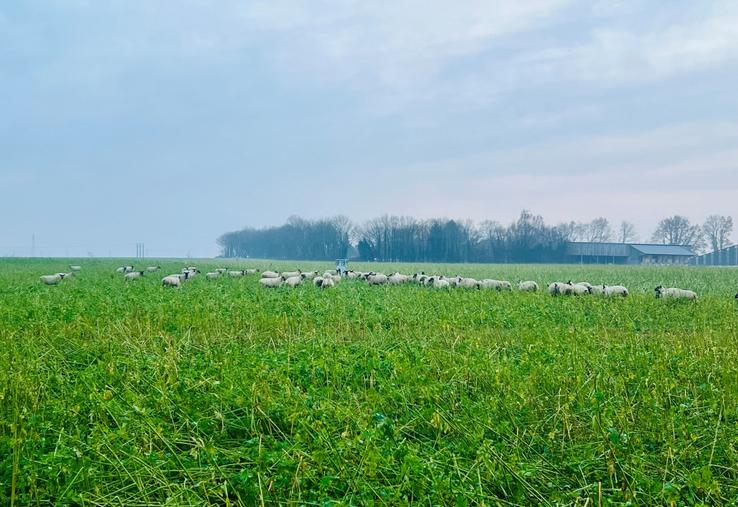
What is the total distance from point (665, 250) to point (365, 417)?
126m

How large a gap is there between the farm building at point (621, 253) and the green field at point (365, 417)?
4152 inches

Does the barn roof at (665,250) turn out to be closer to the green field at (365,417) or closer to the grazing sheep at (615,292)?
the grazing sheep at (615,292)

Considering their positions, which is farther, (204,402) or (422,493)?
(204,402)

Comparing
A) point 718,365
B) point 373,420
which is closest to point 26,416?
point 373,420

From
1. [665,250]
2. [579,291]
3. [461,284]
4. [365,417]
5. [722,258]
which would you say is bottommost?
[365,417]

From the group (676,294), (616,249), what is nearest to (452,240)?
(616,249)

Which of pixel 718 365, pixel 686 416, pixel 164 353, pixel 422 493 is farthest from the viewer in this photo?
pixel 164 353

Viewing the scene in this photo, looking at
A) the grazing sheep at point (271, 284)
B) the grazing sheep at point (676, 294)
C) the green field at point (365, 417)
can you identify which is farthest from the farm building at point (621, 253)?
the green field at point (365, 417)

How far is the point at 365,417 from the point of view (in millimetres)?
5551

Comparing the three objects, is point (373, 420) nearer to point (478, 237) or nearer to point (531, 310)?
point (531, 310)

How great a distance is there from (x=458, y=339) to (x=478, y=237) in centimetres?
11652

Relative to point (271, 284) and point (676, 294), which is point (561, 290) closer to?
point (676, 294)

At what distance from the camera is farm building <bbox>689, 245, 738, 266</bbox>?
95.7 m

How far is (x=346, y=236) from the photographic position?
134 m
